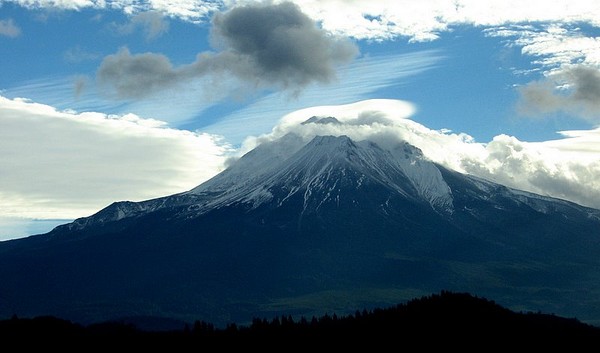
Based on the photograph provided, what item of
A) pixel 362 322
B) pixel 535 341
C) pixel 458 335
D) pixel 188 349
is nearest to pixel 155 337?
pixel 188 349

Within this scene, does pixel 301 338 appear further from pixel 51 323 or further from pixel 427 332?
pixel 51 323

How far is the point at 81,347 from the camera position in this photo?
177250 mm

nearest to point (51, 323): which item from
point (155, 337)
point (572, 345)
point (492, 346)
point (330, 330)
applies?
point (155, 337)

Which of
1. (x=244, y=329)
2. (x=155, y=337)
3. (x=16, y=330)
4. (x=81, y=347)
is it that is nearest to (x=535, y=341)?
(x=244, y=329)

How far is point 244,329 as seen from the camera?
7643 inches

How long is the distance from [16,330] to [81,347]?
15036mm

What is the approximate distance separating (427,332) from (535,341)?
74.4 feet

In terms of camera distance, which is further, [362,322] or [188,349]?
[362,322]

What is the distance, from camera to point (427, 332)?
19100 centimetres

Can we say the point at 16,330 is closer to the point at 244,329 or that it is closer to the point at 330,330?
the point at 244,329

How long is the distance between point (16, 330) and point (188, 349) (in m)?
32.4

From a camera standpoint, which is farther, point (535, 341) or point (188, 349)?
point (535, 341)

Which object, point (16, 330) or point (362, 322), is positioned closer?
point (16, 330)

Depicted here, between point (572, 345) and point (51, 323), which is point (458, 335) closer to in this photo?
point (572, 345)
